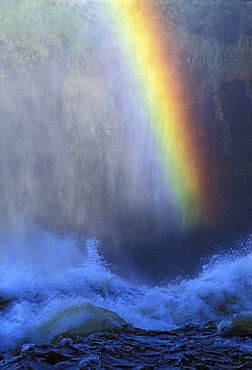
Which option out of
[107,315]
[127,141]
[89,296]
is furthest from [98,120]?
[107,315]

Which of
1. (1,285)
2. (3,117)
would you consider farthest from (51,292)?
(3,117)

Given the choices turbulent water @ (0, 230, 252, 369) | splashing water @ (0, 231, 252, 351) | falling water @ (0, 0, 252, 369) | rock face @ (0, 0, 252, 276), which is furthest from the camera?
rock face @ (0, 0, 252, 276)

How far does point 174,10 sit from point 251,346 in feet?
30.3

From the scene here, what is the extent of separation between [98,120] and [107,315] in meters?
5.80

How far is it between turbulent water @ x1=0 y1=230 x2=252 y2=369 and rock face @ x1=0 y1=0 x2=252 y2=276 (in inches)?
47.9

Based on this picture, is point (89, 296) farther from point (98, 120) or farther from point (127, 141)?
point (98, 120)

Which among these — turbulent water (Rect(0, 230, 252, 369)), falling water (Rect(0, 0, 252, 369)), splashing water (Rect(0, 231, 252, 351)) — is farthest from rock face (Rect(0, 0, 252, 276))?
turbulent water (Rect(0, 230, 252, 369))

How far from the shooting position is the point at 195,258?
41.4 feet

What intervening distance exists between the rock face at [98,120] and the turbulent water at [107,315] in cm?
122

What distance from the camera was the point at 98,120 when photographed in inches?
490

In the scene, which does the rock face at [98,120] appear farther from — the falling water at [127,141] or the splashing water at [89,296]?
the splashing water at [89,296]

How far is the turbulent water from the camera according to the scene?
6.87 meters

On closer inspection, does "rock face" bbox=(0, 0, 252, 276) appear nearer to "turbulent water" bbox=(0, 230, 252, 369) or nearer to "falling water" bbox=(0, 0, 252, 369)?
"falling water" bbox=(0, 0, 252, 369)

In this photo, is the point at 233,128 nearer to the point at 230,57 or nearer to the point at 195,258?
Answer: the point at 230,57
